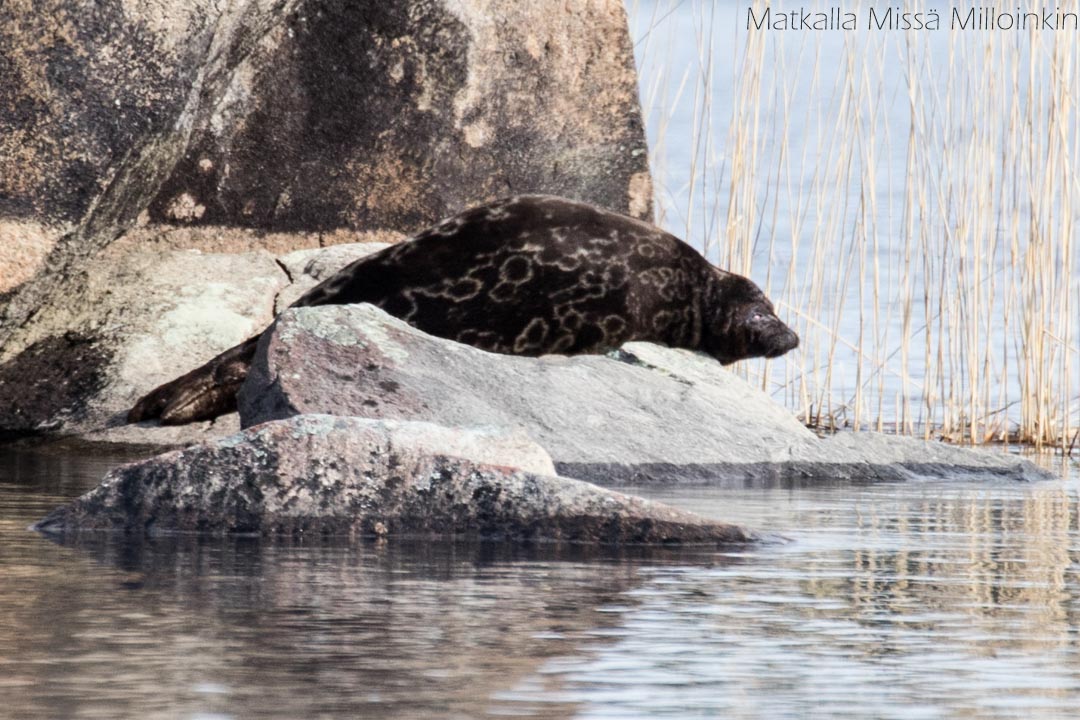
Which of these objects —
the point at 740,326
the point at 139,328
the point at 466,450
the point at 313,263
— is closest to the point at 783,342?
the point at 740,326

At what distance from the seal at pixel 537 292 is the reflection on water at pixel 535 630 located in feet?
11.4

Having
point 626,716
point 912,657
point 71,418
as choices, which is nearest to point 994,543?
point 912,657

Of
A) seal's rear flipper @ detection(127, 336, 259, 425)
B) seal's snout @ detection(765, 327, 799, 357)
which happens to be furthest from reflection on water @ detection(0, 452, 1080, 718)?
seal's snout @ detection(765, 327, 799, 357)

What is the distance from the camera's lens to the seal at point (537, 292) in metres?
7.29

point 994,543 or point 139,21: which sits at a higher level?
point 139,21

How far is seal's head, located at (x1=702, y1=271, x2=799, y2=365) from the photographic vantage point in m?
7.96

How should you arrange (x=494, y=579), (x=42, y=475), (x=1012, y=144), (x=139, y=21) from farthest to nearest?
(x=1012, y=144)
(x=139, y=21)
(x=42, y=475)
(x=494, y=579)

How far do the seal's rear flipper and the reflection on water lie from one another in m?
3.05

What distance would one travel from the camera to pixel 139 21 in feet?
23.3

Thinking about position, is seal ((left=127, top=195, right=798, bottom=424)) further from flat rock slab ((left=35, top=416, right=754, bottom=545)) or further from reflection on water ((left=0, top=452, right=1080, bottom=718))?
reflection on water ((left=0, top=452, right=1080, bottom=718))

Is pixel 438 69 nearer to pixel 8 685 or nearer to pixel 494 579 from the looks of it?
pixel 494 579

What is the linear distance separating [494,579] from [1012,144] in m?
5.83

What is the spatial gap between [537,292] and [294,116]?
6.58ft

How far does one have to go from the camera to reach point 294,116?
8805mm
